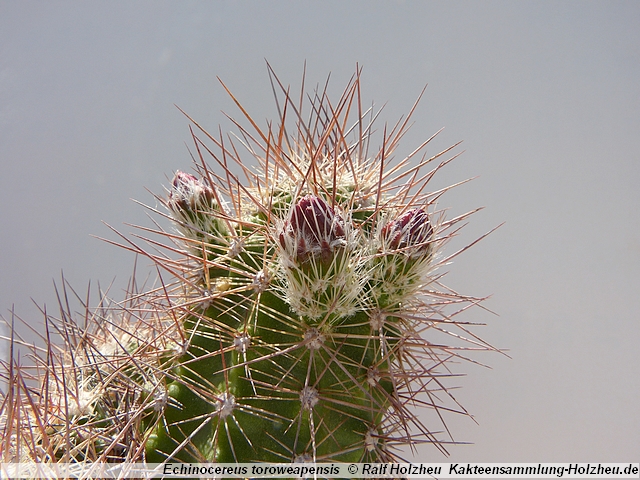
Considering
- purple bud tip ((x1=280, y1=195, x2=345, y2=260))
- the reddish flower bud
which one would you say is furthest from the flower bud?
purple bud tip ((x1=280, y1=195, x2=345, y2=260))

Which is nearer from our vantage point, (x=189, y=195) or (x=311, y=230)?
(x=311, y=230)

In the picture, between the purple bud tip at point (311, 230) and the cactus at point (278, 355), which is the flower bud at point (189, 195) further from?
the purple bud tip at point (311, 230)

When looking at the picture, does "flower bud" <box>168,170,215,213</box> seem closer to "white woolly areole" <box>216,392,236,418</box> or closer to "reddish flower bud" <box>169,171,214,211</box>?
"reddish flower bud" <box>169,171,214,211</box>

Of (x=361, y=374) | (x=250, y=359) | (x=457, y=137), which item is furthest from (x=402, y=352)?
(x=457, y=137)

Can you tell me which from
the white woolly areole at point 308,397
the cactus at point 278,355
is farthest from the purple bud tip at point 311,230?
the white woolly areole at point 308,397

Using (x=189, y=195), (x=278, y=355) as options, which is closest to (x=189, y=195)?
(x=189, y=195)

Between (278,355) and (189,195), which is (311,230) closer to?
(278,355)

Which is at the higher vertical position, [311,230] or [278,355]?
[311,230]

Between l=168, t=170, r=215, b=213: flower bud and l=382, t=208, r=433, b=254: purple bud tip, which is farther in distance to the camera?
l=168, t=170, r=215, b=213: flower bud
